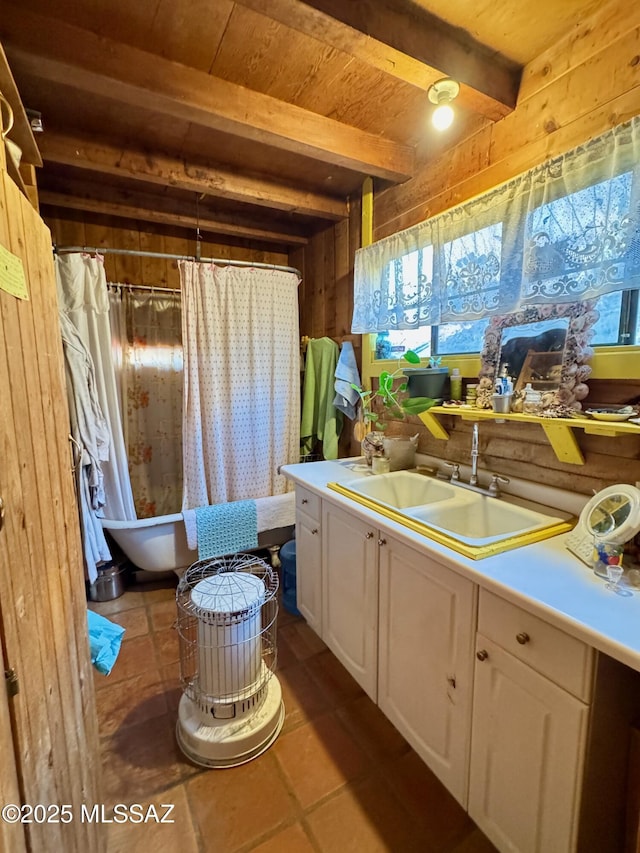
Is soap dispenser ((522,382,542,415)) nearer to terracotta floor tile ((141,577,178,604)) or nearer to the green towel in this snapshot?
the green towel

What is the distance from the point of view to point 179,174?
207 centimetres

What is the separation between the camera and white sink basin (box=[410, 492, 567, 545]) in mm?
1410

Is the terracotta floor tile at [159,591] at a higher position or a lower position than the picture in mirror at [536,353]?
lower

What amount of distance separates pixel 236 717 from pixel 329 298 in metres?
2.37

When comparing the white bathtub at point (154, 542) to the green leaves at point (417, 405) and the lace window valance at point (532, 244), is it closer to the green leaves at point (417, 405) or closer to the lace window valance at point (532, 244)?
the green leaves at point (417, 405)

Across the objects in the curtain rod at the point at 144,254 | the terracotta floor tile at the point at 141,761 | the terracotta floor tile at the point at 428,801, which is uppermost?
the curtain rod at the point at 144,254

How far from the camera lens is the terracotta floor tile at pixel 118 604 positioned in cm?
225

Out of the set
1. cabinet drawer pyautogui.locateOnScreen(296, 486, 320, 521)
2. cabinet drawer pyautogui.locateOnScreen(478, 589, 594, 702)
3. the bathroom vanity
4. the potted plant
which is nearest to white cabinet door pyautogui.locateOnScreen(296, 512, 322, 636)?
cabinet drawer pyautogui.locateOnScreen(296, 486, 320, 521)

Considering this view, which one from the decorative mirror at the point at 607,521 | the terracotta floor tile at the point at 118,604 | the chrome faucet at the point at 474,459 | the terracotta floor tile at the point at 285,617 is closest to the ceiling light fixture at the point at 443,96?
the chrome faucet at the point at 474,459

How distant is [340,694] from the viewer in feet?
5.55

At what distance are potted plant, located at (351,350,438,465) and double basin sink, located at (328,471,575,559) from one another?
0.21 metres

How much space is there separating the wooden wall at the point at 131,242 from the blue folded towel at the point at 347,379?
1.25 metres

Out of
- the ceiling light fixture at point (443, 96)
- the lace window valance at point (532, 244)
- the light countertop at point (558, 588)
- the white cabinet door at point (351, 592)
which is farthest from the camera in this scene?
the white cabinet door at point (351, 592)

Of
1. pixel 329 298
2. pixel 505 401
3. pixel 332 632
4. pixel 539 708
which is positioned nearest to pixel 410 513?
pixel 505 401
